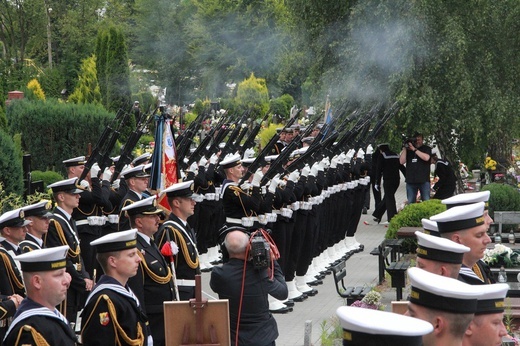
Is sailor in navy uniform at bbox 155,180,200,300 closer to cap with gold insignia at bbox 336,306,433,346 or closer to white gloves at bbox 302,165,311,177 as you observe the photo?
white gloves at bbox 302,165,311,177

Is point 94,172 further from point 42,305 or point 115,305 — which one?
point 42,305

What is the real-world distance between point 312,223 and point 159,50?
1462 inches

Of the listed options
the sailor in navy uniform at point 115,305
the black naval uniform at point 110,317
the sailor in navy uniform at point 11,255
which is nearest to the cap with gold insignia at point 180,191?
the sailor in navy uniform at point 11,255

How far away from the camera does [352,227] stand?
17688mm

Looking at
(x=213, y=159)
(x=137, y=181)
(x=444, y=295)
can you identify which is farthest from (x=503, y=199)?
(x=444, y=295)

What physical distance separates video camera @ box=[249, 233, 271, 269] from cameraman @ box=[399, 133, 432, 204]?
1170cm

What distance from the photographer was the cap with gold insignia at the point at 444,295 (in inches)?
161

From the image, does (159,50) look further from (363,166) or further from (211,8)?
(363,166)

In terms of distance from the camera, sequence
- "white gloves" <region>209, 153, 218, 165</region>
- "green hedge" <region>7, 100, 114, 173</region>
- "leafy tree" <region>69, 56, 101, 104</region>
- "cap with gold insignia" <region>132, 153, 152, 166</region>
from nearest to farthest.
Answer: "cap with gold insignia" <region>132, 153, 152, 166</region>, "white gloves" <region>209, 153, 218, 165</region>, "green hedge" <region>7, 100, 114, 173</region>, "leafy tree" <region>69, 56, 101, 104</region>

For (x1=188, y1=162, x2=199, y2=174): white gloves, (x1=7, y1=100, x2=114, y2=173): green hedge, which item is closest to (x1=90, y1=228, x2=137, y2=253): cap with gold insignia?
(x1=188, y1=162, x2=199, y2=174): white gloves

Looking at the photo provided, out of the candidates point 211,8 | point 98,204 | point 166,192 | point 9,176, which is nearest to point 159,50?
point 211,8

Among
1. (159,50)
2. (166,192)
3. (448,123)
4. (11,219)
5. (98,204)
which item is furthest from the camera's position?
(159,50)

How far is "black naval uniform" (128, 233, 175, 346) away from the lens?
8188 mm

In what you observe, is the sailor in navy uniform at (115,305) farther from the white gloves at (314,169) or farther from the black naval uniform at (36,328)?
the white gloves at (314,169)
